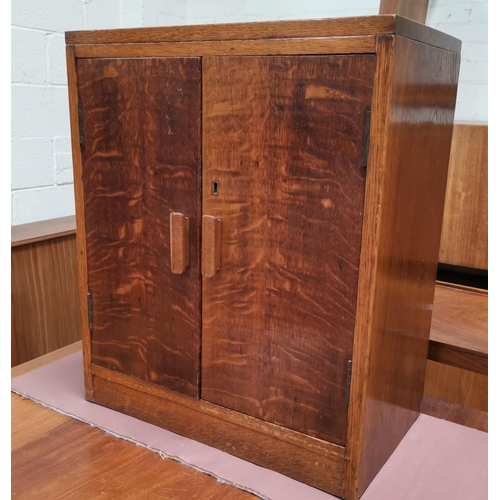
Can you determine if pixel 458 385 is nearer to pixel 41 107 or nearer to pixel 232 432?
pixel 232 432

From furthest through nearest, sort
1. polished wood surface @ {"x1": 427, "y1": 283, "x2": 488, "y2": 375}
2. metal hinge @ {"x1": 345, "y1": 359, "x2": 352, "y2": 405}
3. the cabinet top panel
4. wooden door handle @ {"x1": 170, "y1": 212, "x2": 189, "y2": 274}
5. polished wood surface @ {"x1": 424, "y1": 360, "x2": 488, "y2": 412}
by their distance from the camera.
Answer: polished wood surface @ {"x1": 424, "y1": 360, "x2": 488, "y2": 412}, polished wood surface @ {"x1": 427, "y1": 283, "x2": 488, "y2": 375}, wooden door handle @ {"x1": 170, "y1": 212, "x2": 189, "y2": 274}, metal hinge @ {"x1": 345, "y1": 359, "x2": 352, "y2": 405}, the cabinet top panel

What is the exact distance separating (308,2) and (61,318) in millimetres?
1364

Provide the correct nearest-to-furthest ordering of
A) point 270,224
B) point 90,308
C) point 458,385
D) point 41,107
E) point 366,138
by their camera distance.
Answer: point 366,138
point 270,224
point 90,308
point 458,385
point 41,107

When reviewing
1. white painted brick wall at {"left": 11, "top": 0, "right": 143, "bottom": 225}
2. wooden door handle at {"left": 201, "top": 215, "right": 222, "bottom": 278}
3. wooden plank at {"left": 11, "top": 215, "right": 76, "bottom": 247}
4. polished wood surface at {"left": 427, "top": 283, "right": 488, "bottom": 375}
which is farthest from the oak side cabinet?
white painted brick wall at {"left": 11, "top": 0, "right": 143, "bottom": 225}

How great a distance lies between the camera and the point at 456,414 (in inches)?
45.4

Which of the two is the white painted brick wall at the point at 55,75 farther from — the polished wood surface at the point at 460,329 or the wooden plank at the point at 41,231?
the polished wood surface at the point at 460,329

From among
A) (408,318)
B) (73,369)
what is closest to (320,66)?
(408,318)

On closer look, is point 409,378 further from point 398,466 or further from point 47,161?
point 47,161

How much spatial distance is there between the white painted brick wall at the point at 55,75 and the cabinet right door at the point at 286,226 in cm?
115

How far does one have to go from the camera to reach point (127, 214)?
102cm

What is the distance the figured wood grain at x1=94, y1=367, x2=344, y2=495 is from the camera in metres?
0.90

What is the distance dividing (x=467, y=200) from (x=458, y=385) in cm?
57

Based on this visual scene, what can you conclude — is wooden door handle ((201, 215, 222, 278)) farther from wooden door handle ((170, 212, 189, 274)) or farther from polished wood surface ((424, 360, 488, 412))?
polished wood surface ((424, 360, 488, 412))

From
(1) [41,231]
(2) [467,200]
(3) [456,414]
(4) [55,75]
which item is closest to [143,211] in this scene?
(3) [456,414]
